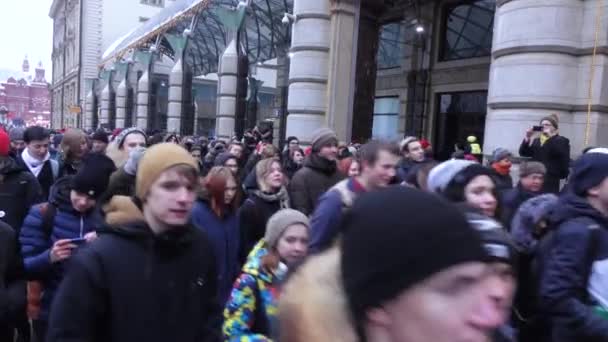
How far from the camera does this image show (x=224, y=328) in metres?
2.65

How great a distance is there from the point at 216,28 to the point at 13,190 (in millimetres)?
19398

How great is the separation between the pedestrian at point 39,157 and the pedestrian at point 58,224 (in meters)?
2.76

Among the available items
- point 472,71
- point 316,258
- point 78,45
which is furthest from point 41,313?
point 78,45

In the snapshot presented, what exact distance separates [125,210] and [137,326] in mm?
530

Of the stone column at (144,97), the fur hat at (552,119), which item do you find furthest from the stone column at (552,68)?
the stone column at (144,97)

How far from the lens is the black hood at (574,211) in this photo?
8.55ft

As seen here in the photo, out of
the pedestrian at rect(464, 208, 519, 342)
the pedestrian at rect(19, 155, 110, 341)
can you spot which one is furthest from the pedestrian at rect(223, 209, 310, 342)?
the pedestrian at rect(19, 155, 110, 341)

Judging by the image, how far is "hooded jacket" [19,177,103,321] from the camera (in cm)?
342

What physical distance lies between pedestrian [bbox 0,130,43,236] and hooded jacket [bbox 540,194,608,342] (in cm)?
454

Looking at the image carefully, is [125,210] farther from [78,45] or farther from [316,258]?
[78,45]

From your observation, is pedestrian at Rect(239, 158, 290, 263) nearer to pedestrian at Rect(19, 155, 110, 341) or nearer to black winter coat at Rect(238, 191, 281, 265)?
black winter coat at Rect(238, 191, 281, 265)

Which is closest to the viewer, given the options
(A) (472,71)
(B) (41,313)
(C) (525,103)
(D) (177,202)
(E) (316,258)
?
(E) (316,258)

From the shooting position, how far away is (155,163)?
8.03ft

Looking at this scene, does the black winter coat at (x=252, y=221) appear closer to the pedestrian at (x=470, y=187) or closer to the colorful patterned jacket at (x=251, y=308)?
the colorful patterned jacket at (x=251, y=308)
